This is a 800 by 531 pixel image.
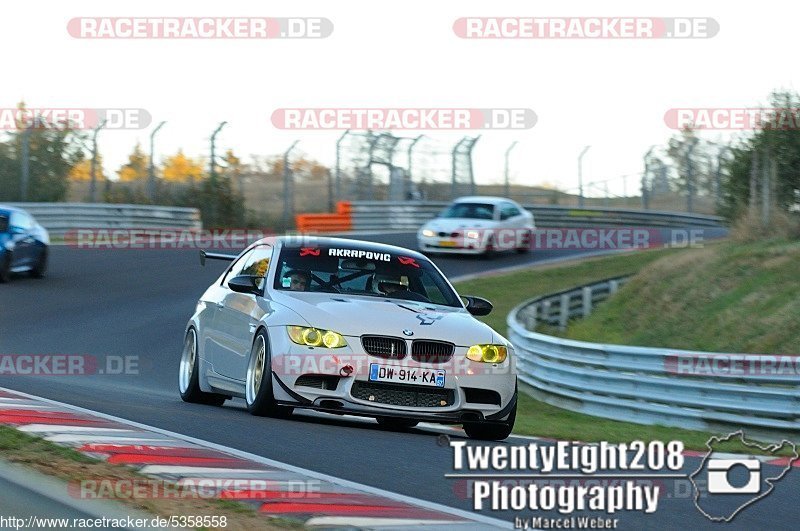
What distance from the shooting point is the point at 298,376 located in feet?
29.3

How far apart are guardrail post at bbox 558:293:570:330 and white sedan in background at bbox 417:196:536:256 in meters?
6.38

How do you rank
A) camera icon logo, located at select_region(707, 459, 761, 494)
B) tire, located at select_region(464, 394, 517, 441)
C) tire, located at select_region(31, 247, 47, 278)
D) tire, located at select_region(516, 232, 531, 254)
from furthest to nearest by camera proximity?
tire, located at select_region(516, 232, 531, 254), tire, located at select_region(31, 247, 47, 278), tire, located at select_region(464, 394, 517, 441), camera icon logo, located at select_region(707, 459, 761, 494)

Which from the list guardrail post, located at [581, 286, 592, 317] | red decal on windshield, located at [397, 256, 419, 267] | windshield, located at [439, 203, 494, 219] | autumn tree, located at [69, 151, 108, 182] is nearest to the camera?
red decal on windshield, located at [397, 256, 419, 267]

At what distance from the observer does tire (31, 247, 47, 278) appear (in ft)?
72.3

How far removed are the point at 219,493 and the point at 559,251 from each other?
27467 mm

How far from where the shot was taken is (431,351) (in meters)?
9.05

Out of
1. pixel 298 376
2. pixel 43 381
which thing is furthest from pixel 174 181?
pixel 298 376

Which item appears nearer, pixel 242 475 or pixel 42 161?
pixel 242 475

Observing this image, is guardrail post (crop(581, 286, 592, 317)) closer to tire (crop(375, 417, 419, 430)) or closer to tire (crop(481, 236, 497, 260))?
tire (crop(481, 236, 497, 260))

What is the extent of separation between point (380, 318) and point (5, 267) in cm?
1340

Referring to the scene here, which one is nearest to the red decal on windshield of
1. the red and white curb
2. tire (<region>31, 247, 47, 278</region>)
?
the red and white curb

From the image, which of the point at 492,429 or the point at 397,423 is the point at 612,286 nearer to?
the point at 397,423

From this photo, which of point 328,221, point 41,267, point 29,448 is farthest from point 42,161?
point 29,448

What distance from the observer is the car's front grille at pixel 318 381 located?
8.93 meters
